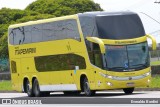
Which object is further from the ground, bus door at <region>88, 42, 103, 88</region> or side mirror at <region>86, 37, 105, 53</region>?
side mirror at <region>86, 37, 105, 53</region>

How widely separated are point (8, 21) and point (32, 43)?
6231 centimetres

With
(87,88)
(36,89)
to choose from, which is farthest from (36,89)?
(87,88)

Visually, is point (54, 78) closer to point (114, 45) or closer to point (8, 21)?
point (114, 45)

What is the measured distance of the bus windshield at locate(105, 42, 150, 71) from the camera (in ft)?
105

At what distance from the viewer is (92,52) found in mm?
32438

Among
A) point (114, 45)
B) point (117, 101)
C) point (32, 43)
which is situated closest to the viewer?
point (117, 101)

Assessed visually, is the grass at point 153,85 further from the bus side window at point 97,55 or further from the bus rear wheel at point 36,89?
the bus side window at point 97,55

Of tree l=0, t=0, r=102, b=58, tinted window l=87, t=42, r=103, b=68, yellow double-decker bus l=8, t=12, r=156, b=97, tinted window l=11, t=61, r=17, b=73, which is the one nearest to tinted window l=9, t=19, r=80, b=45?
yellow double-decker bus l=8, t=12, r=156, b=97

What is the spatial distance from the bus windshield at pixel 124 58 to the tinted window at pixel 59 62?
1678mm

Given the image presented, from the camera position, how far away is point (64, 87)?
3547cm

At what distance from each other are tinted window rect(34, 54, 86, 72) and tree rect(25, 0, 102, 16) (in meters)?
63.3

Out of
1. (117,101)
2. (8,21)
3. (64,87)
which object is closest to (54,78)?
(64,87)

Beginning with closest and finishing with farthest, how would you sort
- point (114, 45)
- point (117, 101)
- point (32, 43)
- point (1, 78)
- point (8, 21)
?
point (117, 101)
point (114, 45)
point (32, 43)
point (1, 78)
point (8, 21)

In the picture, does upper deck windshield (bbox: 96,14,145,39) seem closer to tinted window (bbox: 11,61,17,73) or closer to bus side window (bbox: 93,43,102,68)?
bus side window (bbox: 93,43,102,68)
